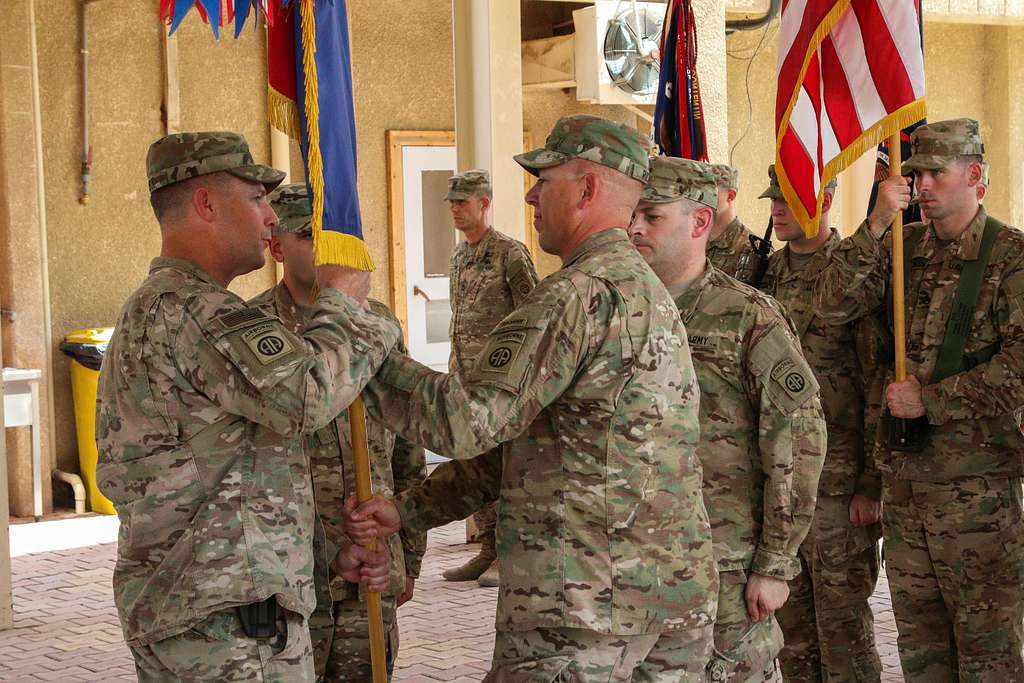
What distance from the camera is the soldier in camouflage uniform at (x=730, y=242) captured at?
5.81m

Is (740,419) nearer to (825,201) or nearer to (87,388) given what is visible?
(825,201)

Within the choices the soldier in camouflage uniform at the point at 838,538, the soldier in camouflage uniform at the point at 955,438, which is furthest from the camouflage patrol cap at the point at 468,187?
the soldier in camouflage uniform at the point at 955,438

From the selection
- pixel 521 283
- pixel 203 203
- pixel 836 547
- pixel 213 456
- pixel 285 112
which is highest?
pixel 285 112

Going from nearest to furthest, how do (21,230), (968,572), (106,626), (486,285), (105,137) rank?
(968,572), (106,626), (486,285), (21,230), (105,137)

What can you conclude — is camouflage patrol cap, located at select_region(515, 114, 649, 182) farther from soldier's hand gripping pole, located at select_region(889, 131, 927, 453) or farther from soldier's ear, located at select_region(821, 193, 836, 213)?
soldier's ear, located at select_region(821, 193, 836, 213)

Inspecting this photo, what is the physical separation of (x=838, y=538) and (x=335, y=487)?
2.44 m

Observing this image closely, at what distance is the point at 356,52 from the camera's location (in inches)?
441

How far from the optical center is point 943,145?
16.3 feet

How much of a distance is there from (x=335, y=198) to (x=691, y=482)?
3.81ft

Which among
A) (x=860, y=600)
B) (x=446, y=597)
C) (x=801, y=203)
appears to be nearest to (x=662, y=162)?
(x=801, y=203)

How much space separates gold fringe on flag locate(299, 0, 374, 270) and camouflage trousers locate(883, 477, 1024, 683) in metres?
2.64

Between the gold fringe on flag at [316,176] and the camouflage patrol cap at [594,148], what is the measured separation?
0.48m

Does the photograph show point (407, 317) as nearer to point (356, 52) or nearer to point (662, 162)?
point (356, 52)

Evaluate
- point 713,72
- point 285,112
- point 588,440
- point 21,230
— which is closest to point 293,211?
point 285,112
